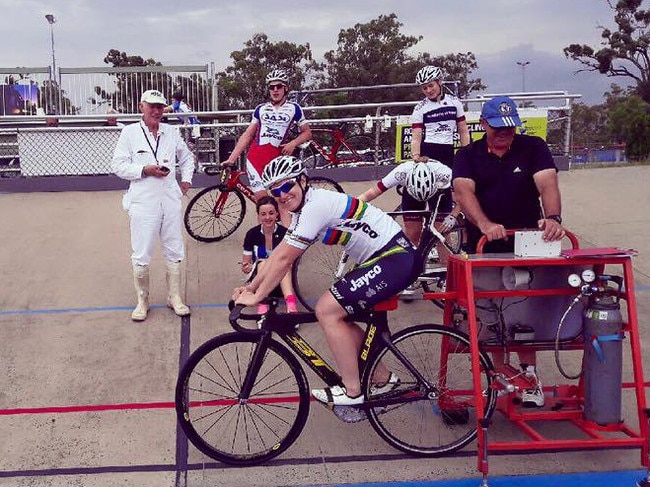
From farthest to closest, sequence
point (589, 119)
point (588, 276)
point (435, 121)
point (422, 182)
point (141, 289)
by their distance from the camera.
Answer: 1. point (589, 119)
2. point (435, 121)
3. point (141, 289)
4. point (422, 182)
5. point (588, 276)

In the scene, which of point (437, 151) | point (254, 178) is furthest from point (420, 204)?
point (254, 178)

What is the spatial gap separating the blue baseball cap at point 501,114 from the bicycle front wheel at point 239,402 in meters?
1.79

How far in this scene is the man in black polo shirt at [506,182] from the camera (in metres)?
4.29

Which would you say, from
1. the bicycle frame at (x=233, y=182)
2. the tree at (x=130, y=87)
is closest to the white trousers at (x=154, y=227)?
the bicycle frame at (x=233, y=182)

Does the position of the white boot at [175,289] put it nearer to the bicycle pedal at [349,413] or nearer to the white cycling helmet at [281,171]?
the bicycle pedal at [349,413]

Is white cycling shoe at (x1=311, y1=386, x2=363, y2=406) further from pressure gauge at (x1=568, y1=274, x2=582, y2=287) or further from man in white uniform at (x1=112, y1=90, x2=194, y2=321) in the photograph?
man in white uniform at (x1=112, y1=90, x2=194, y2=321)

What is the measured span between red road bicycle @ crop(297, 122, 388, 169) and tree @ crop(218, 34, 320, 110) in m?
20.8

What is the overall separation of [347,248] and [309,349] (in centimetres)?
61

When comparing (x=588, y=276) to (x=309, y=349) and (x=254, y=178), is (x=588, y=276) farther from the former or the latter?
(x=254, y=178)

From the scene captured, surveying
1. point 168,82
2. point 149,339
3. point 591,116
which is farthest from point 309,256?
point 591,116

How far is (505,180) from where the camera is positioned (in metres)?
4.46

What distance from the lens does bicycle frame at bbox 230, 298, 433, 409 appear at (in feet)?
13.1

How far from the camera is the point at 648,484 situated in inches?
142

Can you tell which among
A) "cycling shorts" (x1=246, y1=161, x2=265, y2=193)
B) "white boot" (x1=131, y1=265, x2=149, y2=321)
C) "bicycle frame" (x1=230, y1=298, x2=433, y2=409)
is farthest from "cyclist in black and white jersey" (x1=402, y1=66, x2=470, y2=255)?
"bicycle frame" (x1=230, y1=298, x2=433, y2=409)
